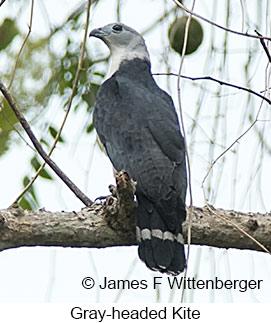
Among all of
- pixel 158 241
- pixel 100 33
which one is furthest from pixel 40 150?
pixel 100 33

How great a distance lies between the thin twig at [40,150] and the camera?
9.76 feet

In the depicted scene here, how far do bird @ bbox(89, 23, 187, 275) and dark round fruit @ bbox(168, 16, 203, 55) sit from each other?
0.56 meters

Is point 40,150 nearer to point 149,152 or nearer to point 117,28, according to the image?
point 149,152

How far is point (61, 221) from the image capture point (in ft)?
9.66

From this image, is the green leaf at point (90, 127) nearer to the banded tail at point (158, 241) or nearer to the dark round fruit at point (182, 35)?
the banded tail at point (158, 241)

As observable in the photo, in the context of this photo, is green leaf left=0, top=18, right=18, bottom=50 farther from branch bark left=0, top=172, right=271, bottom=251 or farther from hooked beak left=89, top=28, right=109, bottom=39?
hooked beak left=89, top=28, right=109, bottom=39

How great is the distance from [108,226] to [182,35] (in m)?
0.92

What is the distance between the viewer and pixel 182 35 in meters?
3.08

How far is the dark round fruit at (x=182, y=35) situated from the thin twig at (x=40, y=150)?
757 mm

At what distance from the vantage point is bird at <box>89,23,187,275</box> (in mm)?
3135

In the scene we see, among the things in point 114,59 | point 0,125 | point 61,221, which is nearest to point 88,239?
point 61,221

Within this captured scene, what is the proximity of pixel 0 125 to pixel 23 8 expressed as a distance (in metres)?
0.55

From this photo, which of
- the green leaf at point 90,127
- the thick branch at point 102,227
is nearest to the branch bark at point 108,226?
the thick branch at point 102,227

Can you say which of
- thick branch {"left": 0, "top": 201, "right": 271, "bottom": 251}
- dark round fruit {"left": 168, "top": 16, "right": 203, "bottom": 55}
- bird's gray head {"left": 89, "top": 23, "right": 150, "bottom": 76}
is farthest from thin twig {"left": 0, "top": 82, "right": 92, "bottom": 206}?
bird's gray head {"left": 89, "top": 23, "right": 150, "bottom": 76}
